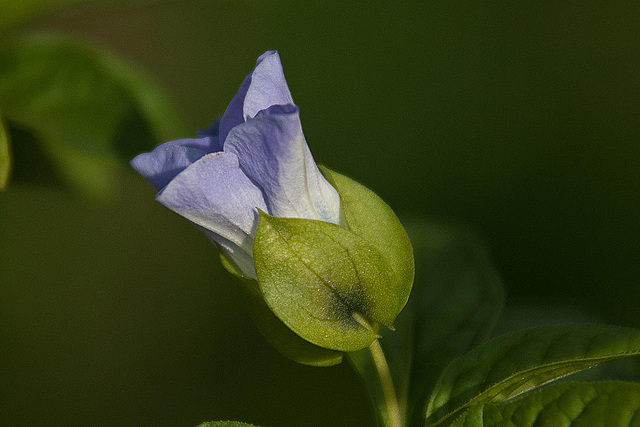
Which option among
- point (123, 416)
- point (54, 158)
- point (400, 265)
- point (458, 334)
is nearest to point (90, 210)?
point (123, 416)

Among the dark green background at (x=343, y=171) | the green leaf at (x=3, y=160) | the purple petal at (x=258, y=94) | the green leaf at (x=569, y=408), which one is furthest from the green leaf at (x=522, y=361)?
the dark green background at (x=343, y=171)

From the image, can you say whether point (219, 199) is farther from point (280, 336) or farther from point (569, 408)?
point (569, 408)

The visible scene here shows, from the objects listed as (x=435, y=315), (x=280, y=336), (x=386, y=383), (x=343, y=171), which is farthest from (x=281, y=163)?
(x=343, y=171)

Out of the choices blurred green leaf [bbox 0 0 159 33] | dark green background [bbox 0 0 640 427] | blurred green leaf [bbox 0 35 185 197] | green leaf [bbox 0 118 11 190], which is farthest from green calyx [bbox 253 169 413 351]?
dark green background [bbox 0 0 640 427]

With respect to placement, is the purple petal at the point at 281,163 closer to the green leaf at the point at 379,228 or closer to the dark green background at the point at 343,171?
the green leaf at the point at 379,228

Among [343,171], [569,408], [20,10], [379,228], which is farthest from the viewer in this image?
[343,171]
